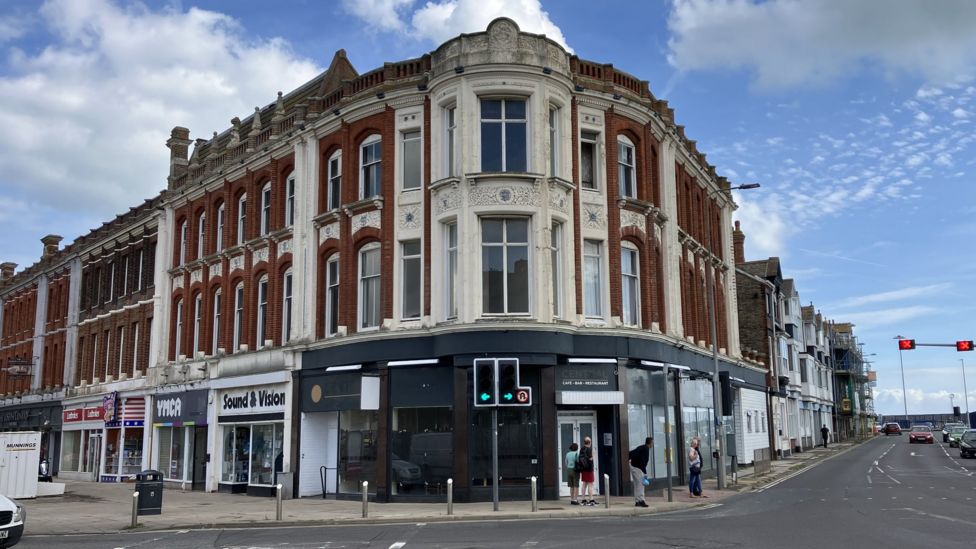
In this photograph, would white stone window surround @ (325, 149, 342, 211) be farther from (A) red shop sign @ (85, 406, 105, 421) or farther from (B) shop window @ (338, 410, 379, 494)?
(A) red shop sign @ (85, 406, 105, 421)

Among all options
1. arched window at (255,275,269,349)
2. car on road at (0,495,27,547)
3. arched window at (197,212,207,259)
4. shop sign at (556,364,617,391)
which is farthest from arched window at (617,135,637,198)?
car on road at (0,495,27,547)

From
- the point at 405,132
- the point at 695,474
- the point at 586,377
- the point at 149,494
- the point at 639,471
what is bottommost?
the point at 149,494

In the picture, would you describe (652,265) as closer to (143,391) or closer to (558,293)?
(558,293)

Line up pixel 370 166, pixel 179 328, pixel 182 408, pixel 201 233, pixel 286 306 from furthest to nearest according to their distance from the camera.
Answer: pixel 179 328
pixel 201 233
pixel 182 408
pixel 286 306
pixel 370 166

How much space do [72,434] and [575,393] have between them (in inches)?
1293

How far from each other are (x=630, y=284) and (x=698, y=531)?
39.5 feet

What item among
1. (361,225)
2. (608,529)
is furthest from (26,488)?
(608,529)

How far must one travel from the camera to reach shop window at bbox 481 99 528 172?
2450 centimetres

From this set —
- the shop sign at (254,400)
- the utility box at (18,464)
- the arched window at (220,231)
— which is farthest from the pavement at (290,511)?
the arched window at (220,231)

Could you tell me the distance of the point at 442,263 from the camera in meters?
24.5

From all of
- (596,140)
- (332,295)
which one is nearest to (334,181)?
(332,295)

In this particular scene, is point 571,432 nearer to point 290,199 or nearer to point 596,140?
point 596,140

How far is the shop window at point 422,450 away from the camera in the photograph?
23.3 meters

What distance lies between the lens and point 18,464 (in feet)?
90.0
